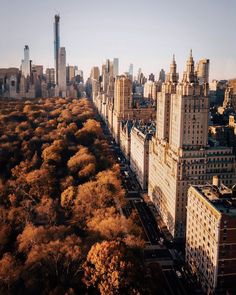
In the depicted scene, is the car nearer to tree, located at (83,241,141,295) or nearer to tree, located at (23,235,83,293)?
tree, located at (83,241,141,295)

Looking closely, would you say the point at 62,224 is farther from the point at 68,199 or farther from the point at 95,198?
the point at 95,198

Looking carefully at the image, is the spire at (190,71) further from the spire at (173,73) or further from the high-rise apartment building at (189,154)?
the spire at (173,73)

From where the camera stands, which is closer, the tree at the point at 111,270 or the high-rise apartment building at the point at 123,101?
the tree at the point at 111,270

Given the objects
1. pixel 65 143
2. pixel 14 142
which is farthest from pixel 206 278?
pixel 14 142

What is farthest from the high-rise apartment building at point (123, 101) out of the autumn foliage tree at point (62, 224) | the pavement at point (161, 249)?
the pavement at point (161, 249)

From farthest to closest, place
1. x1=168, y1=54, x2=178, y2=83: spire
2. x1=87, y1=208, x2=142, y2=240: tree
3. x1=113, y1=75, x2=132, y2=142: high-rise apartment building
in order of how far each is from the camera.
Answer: x1=113, y1=75, x2=132, y2=142: high-rise apartment building < x1=168, y1=54, x2=178, y2=83: spire < x1=87, y1=208, x2=142, y2=240: tree

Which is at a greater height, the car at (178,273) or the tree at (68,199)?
the tree at (68,199)

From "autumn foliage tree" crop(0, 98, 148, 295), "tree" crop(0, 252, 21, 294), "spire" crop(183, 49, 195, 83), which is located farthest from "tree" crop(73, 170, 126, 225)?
"spire" crop(183, 49, 195, 83)

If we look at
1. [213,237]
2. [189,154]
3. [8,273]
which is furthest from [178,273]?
[8,273]
